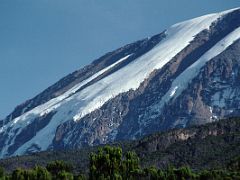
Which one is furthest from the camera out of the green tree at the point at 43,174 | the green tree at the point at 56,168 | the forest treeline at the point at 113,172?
the green tree at the point at 56,168

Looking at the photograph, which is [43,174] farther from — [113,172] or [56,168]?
[56,168]

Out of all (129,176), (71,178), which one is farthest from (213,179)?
(71,178)

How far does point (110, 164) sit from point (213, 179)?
21940mm

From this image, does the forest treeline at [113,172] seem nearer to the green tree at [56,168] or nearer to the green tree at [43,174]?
the green tree at [43,174]

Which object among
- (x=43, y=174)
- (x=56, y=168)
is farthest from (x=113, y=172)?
(x=56, y=168)

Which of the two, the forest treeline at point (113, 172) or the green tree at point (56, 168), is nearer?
the forest treeline at point (113, 172)

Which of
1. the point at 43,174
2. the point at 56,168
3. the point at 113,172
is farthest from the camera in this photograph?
the point at 56,168

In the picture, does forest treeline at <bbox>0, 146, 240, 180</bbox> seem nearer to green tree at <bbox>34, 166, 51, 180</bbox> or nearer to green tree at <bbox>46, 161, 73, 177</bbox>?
green tree at <bbox>34, 166, 51, 180</bbox>

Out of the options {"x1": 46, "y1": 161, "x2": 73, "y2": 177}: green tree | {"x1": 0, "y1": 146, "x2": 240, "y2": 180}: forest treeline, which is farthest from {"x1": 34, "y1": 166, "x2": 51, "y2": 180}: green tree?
{"x1": 46, "y1": 161, "x2": 73, "y2": 177}: green tree

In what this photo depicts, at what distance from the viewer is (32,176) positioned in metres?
164

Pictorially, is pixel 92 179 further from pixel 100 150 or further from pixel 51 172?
pixel 51 172

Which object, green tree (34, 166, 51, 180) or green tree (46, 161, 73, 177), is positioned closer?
green tree (34, 166, 51, 180)

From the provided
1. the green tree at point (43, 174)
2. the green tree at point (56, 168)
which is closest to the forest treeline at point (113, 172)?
the green tree at point (43, 174)

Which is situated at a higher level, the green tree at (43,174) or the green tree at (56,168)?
the green tree at (56,168)
